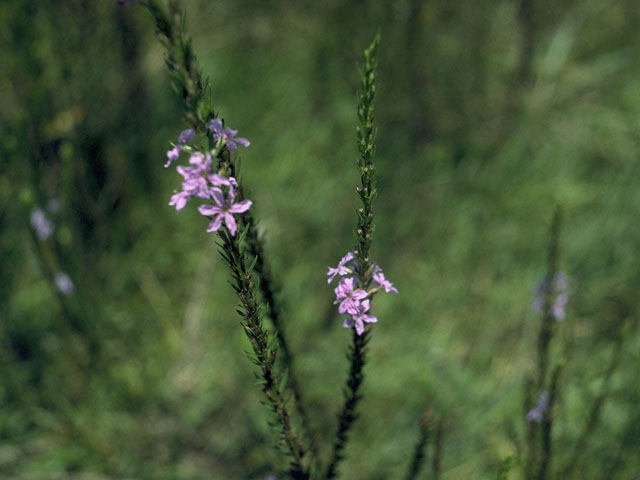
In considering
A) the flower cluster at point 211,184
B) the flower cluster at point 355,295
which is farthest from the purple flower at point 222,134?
the flower cluster at point 355,295

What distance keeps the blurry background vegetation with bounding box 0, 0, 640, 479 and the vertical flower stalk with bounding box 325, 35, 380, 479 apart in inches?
46.0

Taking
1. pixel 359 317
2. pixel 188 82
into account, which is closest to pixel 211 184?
pixel 188 82

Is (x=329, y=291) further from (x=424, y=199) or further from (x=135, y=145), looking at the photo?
(x=135, y=145)

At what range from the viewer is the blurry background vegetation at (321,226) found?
3.66 m

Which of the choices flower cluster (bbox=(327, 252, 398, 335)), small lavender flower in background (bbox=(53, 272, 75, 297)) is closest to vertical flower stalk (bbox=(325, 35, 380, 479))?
flower cluster (bbox=(327, 252, 398, 335))

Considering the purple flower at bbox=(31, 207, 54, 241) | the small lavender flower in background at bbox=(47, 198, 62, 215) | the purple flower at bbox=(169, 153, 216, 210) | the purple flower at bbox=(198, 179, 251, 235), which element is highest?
the small lavender flower in background at bbox=(47, 198, 62, 215)

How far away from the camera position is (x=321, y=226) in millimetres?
4668

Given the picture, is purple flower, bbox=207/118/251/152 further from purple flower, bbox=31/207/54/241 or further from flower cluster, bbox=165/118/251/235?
purple flower, bbox=31/207/54/241

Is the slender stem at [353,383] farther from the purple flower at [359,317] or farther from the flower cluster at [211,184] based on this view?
the flower cluster at [211,184]

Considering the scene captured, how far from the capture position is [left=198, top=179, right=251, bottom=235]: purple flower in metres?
1.55

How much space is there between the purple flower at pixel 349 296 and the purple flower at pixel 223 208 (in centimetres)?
45

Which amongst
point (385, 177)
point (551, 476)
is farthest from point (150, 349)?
point (551, 476)

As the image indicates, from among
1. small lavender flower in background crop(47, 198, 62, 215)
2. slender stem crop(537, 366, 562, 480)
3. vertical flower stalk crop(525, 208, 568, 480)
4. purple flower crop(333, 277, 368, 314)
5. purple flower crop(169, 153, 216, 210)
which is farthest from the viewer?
small lavender flower in background crop(47, 198, 62, 215)

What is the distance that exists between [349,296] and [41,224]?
248cm
